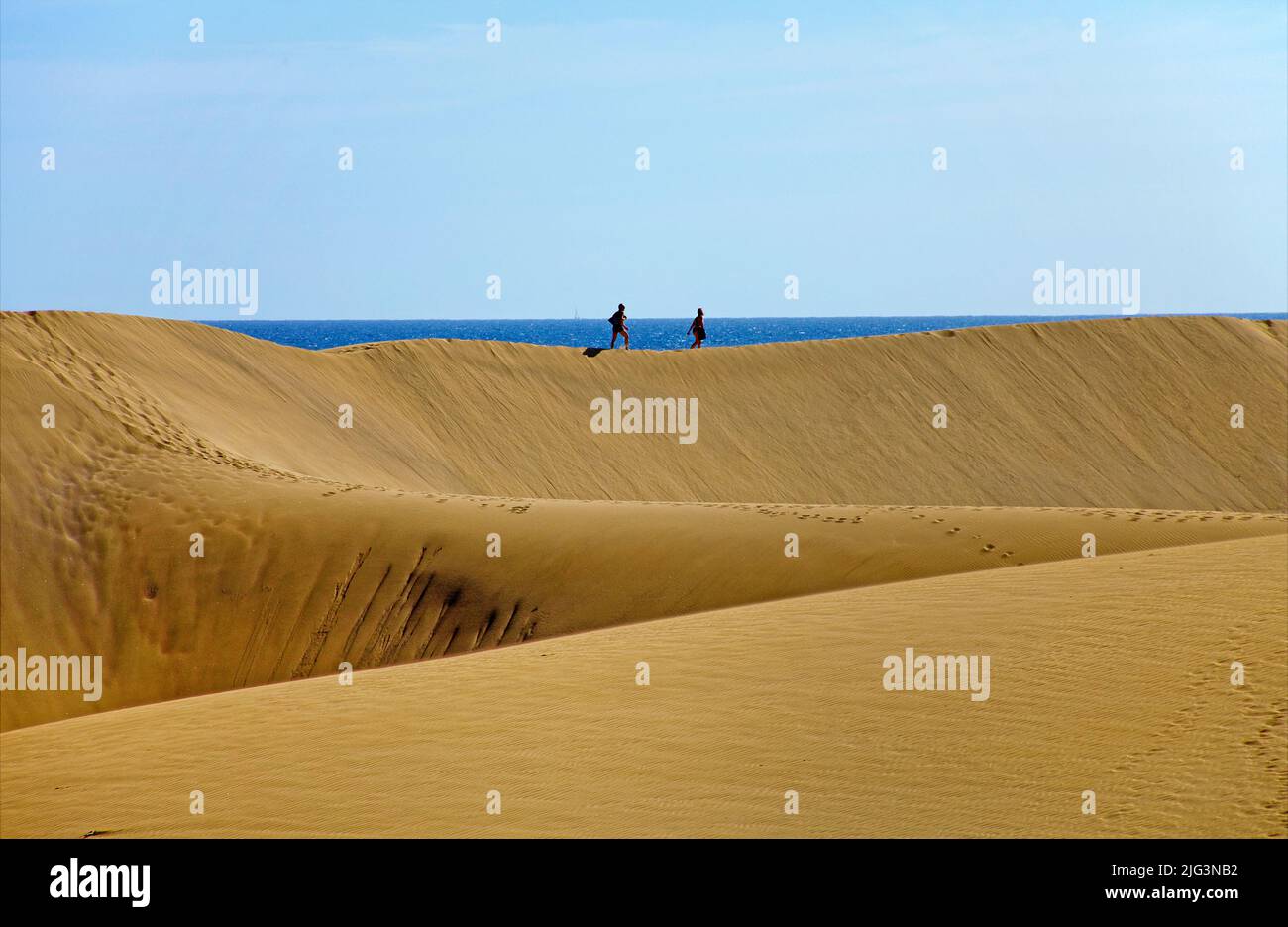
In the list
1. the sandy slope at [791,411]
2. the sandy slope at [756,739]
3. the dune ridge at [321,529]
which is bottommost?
the sandy slope at [756,739]

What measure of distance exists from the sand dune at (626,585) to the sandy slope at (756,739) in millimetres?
38

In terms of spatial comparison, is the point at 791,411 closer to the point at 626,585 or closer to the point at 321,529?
the point at 626,585

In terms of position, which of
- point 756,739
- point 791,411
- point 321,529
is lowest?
point 756,739

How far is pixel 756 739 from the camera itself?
27.8ft

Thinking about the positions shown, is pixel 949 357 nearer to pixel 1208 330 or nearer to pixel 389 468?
pixel 1208 330

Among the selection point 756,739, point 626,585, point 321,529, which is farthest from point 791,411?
point 756,739

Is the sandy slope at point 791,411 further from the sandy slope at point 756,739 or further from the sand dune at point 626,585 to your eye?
the sandy slope at point 756,739

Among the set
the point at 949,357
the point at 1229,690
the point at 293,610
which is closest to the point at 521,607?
the point at 293,610

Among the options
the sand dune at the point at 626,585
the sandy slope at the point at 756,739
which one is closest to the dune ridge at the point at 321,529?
the sand dune at the point at 626,585

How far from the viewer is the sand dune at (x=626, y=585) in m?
7.71

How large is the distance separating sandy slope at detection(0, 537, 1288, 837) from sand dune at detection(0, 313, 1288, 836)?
4 centimetres

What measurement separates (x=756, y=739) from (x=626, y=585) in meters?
6.51

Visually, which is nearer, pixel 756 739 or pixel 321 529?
pixel 756 739

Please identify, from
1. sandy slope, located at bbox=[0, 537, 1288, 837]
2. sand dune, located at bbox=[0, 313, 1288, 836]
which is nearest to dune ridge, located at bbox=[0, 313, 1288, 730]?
sand dune, located at bbox=[0, 313, 1288, 836]
